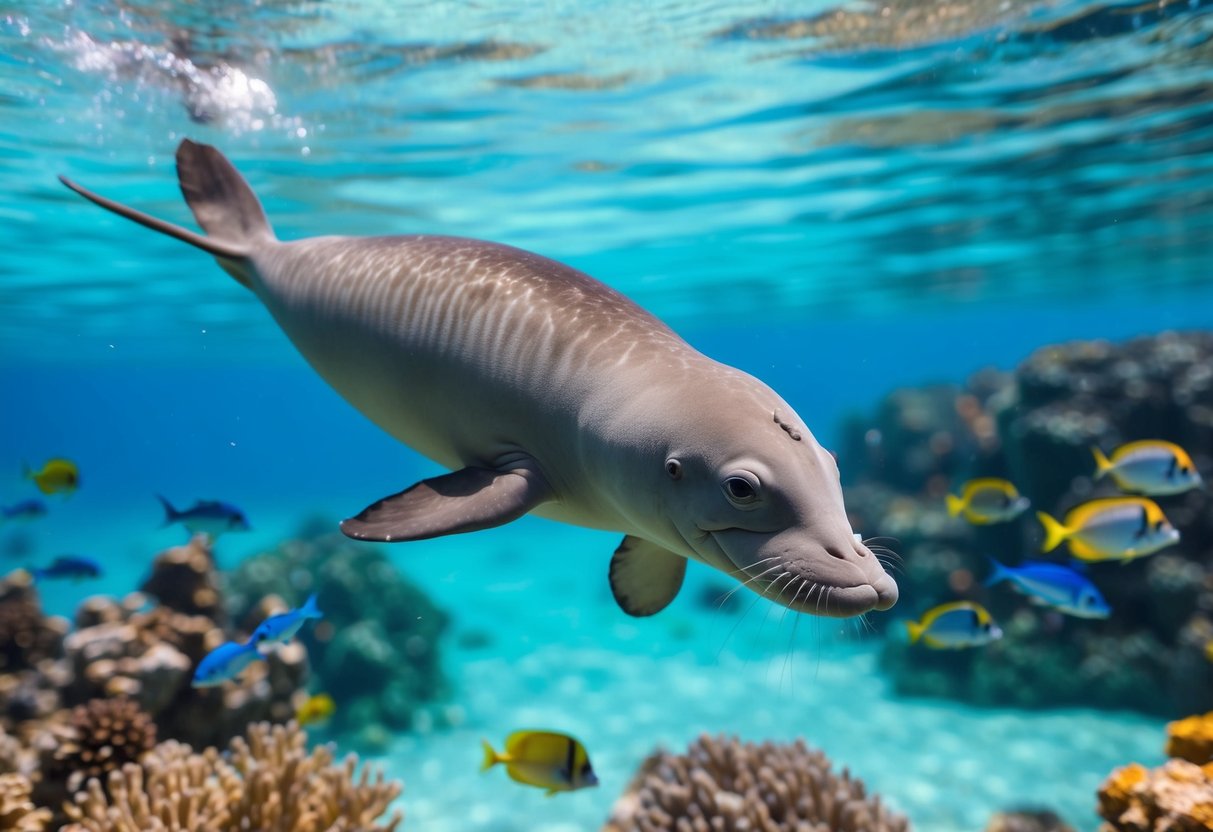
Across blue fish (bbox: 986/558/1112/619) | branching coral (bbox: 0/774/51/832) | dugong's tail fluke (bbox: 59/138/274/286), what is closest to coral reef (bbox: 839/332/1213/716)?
blue fish (bbox: 986/558/1112/619)

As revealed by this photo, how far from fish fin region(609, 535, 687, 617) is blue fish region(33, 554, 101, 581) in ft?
24.7

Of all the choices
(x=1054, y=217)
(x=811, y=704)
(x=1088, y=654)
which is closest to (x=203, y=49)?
(x=811, y=704)

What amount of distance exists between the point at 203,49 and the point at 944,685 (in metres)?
13.4

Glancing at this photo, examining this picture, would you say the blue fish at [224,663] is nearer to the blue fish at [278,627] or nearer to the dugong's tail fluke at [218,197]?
the blue fish at [278,627]

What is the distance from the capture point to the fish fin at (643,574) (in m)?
3.13

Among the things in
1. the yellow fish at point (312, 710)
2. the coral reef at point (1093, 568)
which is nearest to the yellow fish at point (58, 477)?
the yellow fish at point (312, 710)

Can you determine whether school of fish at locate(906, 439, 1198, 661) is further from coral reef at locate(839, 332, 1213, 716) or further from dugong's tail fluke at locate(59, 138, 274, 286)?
dugong's tail fluke at locate(59, 138, 274, 286)

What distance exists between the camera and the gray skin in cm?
195

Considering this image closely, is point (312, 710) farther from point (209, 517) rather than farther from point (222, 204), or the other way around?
point (222, 204)

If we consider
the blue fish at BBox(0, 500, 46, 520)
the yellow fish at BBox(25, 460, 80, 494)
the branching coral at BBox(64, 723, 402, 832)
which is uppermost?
the branching coral at BBox(64, 723, 402, 832)

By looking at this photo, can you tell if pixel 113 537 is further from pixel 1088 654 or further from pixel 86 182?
pixel 1088 654

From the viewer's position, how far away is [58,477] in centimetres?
823

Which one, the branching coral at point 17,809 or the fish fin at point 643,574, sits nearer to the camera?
the fish fin at point 643,574

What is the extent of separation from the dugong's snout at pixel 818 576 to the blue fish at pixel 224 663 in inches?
177
